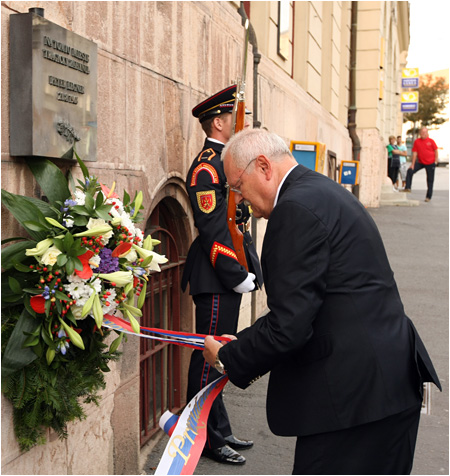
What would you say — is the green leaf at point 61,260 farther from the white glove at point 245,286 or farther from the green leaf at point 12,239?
the white glove at point 245,286

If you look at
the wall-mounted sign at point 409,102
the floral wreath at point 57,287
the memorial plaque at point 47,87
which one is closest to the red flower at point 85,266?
the floral wreath at point 57,287

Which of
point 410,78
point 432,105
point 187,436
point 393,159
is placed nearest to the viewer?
point 187,436

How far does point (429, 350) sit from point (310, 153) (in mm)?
2468

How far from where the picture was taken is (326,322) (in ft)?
7.65

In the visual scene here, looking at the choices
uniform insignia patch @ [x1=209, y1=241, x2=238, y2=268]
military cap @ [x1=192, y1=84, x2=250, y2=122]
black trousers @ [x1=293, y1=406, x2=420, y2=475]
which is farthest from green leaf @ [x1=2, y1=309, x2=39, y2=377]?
military cap @ [x1=192, y1=84, x2=250, y2=122]

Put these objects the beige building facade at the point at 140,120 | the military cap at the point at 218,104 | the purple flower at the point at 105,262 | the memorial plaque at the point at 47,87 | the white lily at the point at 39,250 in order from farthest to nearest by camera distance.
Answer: the military cap at the point at 218,104 < the beige building facade at the point at 140,120 < the purple flower at the point at 105,262 < the memorial plaque at the point at 47,87 < the white lily at the point at 39,250

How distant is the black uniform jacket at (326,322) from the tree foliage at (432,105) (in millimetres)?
62871

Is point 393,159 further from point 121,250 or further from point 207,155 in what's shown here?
point 121,250

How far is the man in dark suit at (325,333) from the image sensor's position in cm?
226

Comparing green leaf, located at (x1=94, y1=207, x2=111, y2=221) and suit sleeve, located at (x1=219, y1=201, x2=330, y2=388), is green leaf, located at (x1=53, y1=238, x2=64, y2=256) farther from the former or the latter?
suit sleeve, located at (x1=219, y1=201, x2=330, y2=388)

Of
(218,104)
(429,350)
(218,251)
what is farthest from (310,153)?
(218,251)

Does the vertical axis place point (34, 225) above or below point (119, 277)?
above

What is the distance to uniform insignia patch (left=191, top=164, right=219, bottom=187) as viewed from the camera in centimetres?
398

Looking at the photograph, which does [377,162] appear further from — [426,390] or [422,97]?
[422,97]
